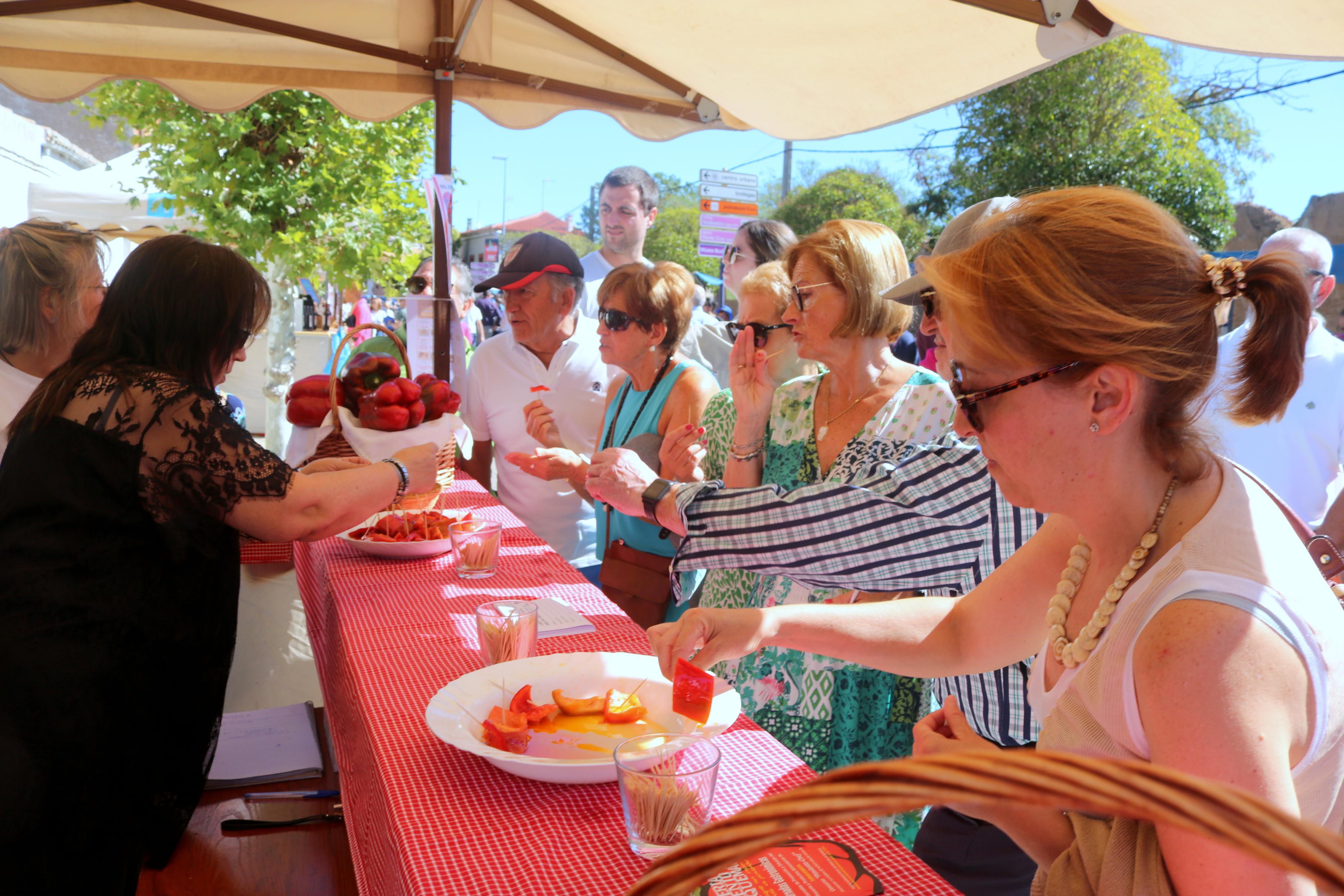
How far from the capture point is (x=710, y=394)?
3359 mm

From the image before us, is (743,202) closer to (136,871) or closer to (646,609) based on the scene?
(646,609)

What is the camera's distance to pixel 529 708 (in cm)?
151

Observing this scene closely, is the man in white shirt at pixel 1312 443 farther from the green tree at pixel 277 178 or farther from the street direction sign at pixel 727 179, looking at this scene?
the street direction sign at pixel 727 179

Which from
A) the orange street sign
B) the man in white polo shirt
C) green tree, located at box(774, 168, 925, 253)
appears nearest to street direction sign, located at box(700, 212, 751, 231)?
the orange street sign

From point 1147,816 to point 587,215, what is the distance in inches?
2827

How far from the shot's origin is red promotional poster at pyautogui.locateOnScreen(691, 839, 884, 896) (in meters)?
1.08

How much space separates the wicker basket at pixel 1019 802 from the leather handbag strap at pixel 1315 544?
739mm

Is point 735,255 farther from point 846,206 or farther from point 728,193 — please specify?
point 846,206

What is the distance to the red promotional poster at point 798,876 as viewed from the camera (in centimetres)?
108

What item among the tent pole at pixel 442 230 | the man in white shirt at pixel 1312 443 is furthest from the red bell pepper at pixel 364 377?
the man in white shirt at pixel 1312 443

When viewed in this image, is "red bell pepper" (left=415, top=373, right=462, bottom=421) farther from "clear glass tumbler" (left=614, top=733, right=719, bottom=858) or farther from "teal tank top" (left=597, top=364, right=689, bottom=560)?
"clear glass tumbler" (left=614, top=733, right=719, bottom=858)

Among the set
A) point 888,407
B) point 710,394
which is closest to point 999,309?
point 888,407

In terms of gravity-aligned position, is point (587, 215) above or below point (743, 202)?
above

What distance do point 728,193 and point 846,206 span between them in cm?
2078
